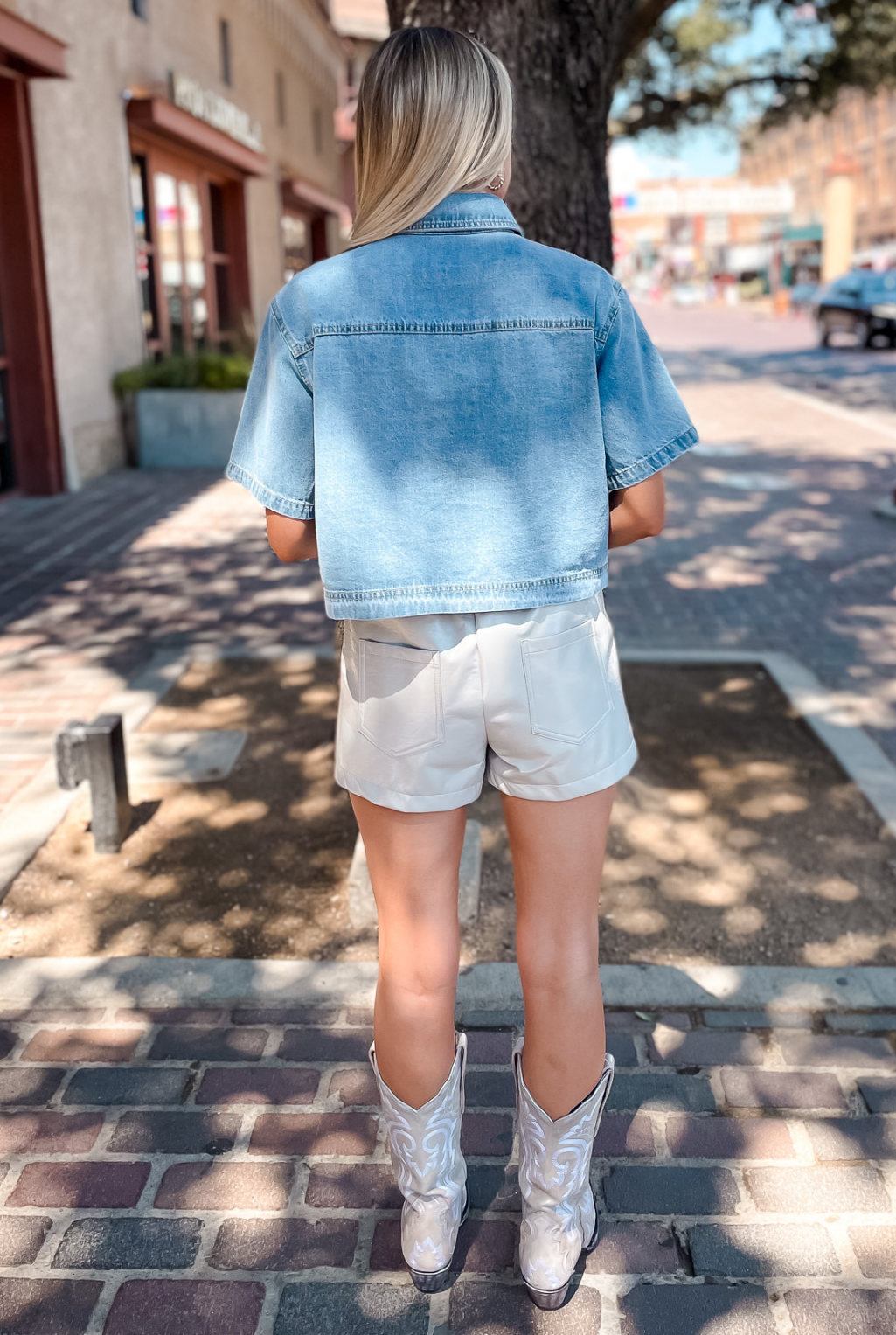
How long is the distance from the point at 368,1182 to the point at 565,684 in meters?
1.16

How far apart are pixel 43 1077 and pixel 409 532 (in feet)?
5.36

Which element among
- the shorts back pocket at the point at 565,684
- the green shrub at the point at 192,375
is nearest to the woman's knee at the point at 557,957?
the shorts back pocket at the point at 565,684

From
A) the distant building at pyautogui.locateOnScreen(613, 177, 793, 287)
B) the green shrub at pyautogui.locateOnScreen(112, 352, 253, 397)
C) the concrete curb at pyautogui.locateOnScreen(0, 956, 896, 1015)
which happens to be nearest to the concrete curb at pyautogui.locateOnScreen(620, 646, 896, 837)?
the concrete curb at pyautogui.locateOnScreen(0, 956, 896, 1015)

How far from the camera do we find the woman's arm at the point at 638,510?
1813 mm

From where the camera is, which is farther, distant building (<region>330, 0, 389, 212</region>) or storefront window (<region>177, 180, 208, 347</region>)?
distant building (<region>330, 0, 389, 212</region>)

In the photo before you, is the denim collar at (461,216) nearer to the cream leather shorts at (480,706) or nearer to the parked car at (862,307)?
the cream leather shorts at (480,706)

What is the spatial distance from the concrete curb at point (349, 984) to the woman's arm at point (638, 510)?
4.75 feet

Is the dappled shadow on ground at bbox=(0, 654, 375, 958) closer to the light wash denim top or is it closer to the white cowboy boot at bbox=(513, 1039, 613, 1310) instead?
the white cowboy boot at bbox=(513, 1039, 613, 1310)

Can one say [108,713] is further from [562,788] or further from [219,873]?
[562,788]

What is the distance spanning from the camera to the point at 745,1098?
2551 millimetres

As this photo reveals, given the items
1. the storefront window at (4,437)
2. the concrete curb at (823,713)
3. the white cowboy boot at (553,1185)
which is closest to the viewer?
the white cowboy boot at (553,1185)

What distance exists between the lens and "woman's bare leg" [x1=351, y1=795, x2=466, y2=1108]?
1842mm

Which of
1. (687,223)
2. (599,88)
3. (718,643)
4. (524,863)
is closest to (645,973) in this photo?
(524,863)

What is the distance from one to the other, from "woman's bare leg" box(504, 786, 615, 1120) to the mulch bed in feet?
3.85
